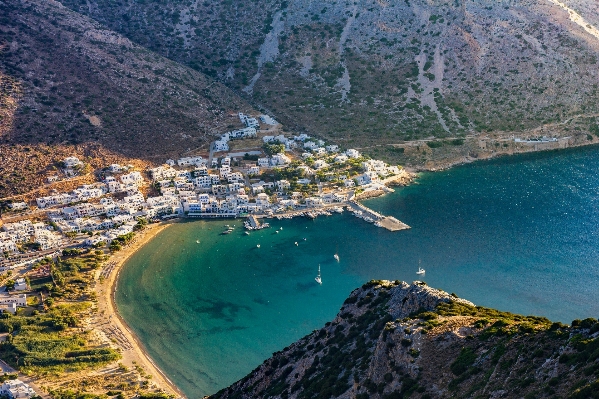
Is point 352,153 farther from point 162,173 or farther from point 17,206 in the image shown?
point 17,206

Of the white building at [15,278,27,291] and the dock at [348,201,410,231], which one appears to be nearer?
the white building at [15,278,27,291]

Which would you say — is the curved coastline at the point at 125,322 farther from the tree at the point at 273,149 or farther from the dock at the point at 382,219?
the dock at the point at 382,219

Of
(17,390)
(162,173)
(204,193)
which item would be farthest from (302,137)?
(17,390)

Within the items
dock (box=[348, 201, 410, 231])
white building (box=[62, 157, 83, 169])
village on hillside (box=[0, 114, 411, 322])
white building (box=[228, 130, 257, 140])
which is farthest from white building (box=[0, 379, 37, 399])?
white building (box=[228, 130, 257, 140])

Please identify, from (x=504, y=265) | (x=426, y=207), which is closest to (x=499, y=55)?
(x=426, y=207)

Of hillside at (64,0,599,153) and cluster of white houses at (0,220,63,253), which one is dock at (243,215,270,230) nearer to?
cluster of white houses at (0,220,63,253)
